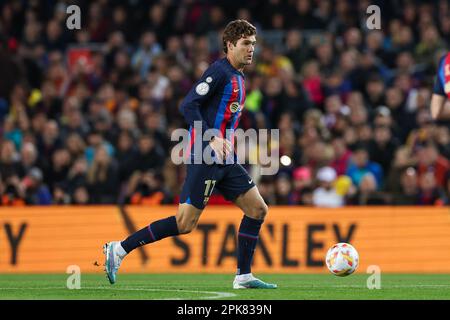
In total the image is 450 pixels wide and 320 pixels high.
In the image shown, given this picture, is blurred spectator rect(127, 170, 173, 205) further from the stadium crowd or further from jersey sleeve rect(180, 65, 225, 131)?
jersey sleeve rect(180, 65, 225, 131)

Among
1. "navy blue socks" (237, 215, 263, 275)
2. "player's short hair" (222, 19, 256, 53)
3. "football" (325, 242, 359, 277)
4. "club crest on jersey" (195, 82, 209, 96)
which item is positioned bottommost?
"football" (325, 242, 359, 277)

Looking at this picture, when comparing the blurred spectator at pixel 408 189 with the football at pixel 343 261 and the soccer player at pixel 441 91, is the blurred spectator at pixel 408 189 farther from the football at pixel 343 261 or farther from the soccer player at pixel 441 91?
the soccer player at pixel 441 91

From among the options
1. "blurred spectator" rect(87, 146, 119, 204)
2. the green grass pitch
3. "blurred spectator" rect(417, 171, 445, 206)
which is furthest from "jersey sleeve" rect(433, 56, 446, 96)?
"blurred spectator" rect(87, 146, 119, 204)

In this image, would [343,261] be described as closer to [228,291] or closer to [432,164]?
[228,291]

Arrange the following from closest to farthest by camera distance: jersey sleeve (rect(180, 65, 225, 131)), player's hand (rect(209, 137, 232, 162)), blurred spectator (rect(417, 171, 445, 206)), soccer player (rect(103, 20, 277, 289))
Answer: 1. player's hand (rect(209, 137, 232, 162))
2. jersey sleeve (rect(180, 65, 225, 131))
3. soccer player (rect(103, 20, 277, 289))
4. blurred spectator (rect(417, 171, 445, 206))

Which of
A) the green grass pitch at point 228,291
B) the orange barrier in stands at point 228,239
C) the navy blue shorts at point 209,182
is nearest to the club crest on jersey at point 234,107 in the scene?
the navy blue shorts at point 209,182

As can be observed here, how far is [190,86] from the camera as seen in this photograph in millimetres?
19094

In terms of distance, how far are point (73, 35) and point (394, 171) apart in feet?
25.8

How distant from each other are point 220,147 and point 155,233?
109cm

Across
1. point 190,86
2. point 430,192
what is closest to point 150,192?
point 190,86

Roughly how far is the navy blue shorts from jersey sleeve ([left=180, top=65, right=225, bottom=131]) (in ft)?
1.38

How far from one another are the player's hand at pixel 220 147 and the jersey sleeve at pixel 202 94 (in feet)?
0.56

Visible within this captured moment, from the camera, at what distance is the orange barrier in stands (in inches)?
607
